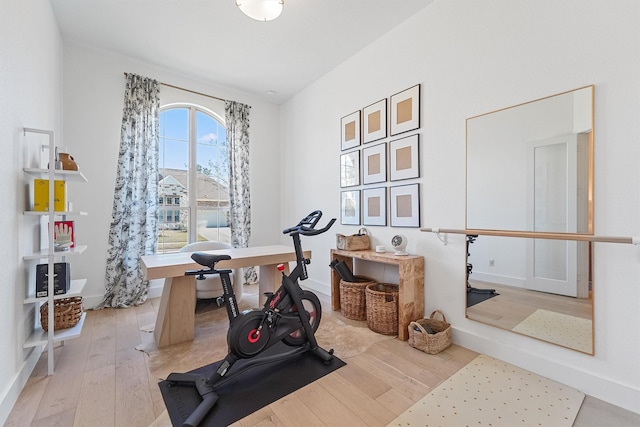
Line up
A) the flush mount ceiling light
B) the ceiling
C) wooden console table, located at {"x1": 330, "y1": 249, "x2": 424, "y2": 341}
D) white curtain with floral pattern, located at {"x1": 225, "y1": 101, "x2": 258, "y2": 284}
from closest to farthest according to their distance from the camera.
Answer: the flush mount ceiling light, wooden console table, located at {"x1": 330, "y1": 249, "x2": 424, "y2": 341}, the ceiling, white curtain with floral pattern, located at {"x1": 225, "y1": 101, "x2": 258, "y2": 284}

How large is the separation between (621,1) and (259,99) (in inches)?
163

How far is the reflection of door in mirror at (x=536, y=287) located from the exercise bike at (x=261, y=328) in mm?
1367

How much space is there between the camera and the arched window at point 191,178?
3811 millimetres

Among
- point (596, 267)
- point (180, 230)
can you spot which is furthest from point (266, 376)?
point (180, 230)

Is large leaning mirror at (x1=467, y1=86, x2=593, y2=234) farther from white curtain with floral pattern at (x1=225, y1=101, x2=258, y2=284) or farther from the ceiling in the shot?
white curtain with floral pattern at (x1=225, y1=101, x2=258, y2=284)

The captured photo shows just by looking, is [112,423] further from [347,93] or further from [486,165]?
[347,93]

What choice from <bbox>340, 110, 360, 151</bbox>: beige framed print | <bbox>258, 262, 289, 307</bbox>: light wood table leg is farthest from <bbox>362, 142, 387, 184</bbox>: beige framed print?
<bbox>258, 262, 289, 307</bbox>: light wood table leg

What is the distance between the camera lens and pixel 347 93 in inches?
137

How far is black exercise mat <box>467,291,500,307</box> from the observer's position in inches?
86.9

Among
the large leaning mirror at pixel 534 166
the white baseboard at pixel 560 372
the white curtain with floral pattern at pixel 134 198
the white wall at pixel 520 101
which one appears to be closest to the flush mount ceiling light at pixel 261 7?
the white wall at pixel 520 101

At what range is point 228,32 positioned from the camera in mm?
2895

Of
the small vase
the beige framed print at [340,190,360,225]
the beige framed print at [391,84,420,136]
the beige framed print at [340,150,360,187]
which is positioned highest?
the beige framed print at [391,84,420,136]

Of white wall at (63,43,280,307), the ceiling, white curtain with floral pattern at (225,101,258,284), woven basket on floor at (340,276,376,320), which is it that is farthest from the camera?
white curtain with floral pattern at (225,101,258,284)

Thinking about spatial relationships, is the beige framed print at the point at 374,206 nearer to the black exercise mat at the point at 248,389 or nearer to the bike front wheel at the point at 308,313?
the bike front wheel at the point at 308,313
